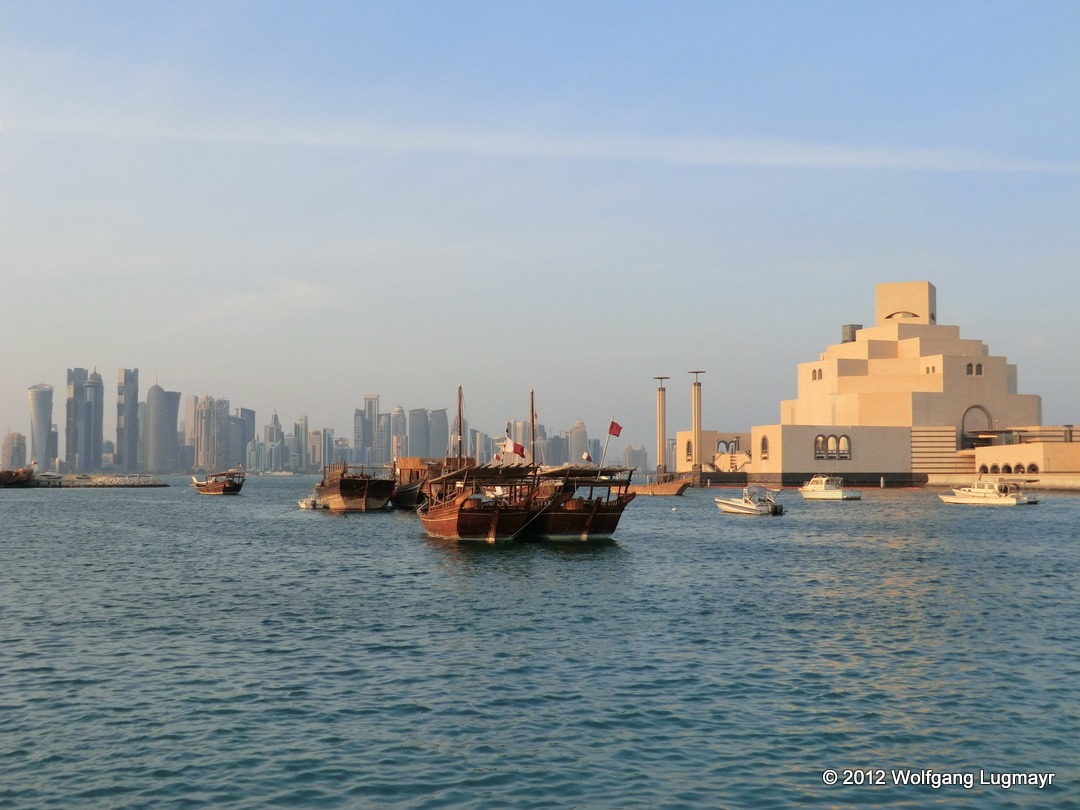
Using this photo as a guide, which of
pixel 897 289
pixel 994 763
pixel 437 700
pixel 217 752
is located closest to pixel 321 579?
pixel 437 700

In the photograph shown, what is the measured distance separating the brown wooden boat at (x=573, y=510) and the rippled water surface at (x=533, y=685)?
11.7 m

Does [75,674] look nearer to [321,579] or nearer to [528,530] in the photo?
[321,579]

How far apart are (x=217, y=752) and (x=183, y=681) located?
19.4 ft

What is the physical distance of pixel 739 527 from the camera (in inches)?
3150

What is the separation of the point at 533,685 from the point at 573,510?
38522 millimetres

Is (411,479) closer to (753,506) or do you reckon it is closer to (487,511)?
(753,506)

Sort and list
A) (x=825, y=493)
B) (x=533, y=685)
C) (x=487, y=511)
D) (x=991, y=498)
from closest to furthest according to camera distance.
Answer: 1. (x=533, y=685)
2. (x=487, y=511)
3. (x=991, y=498)
4. (x=825, y=493)

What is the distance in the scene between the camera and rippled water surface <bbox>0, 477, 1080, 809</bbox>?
15.3 meters

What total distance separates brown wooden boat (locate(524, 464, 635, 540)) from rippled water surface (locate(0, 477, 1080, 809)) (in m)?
11.7

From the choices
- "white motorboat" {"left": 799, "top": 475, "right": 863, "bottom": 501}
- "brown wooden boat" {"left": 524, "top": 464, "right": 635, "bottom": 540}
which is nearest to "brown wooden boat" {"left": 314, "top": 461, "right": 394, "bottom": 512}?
"brown wooden boat" {"left": 524, "top": 464, "right": 635, "bottom": 540}

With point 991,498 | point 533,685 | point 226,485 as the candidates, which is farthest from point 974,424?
point 533,685

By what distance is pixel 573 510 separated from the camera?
6012cm

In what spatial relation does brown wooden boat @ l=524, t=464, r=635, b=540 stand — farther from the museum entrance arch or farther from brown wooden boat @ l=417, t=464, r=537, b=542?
the museum entrance arch

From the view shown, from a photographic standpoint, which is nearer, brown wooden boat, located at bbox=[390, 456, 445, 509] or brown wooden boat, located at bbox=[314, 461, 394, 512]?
brown wooden boat, located at bbox=[390, 456, 445, 509]
